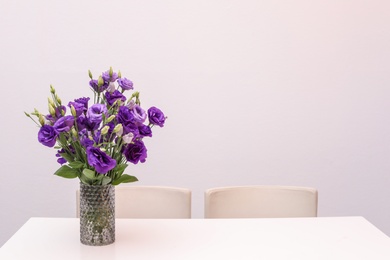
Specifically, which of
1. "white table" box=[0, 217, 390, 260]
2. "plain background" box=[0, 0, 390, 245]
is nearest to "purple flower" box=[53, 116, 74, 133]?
"white table" box=[0, 217, 390, 260]

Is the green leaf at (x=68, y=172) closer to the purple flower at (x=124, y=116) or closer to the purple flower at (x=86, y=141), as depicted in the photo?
the purple flower at (x=86, y=141)

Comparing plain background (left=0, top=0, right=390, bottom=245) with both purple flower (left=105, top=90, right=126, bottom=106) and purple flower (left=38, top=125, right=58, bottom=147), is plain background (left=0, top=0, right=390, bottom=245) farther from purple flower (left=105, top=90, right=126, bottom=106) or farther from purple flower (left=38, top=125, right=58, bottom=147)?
purple flower (left=38, top=125, right=58, bottom=147)

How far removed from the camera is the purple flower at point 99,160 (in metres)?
1.41

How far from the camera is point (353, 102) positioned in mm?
3135

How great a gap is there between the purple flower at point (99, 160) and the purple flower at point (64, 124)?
9 cm

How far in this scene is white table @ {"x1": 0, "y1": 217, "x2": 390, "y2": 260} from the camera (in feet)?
5.00

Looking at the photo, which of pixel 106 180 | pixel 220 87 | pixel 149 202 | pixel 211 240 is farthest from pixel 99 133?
pixel 220 87

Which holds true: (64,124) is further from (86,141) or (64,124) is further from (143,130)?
(143,130)

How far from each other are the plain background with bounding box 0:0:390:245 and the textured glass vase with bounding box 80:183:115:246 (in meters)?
1.51

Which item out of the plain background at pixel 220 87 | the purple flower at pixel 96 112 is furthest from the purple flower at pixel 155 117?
the plain background at pixel 220 87

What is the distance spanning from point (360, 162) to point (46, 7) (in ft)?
6.62

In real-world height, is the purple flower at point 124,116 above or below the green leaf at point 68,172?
above

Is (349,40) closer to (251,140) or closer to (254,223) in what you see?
(251,140)

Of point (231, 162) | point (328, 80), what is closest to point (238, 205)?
point (231, 162)
